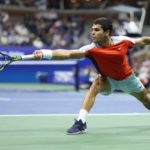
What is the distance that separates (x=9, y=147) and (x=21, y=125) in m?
1.74

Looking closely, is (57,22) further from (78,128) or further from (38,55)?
(38,55)

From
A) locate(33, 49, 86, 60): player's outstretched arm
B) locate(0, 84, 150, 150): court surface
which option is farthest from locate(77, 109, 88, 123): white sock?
locate(33, 49, 86, 60): player's outstretched arm

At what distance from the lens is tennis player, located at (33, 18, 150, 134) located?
664 centimetres

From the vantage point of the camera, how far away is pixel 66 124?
24.5 feet

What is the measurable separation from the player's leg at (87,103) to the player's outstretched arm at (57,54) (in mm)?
539

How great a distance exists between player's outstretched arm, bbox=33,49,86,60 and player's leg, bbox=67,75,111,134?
0.54m

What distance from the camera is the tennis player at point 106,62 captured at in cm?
664

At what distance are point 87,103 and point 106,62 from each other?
590 mm

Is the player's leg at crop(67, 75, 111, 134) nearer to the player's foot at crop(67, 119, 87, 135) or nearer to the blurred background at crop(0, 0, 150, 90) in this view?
the player's foot at crop(67, 119, 87, 135)

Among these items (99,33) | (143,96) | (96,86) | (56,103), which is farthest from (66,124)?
(56,103)

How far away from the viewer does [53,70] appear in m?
15.7

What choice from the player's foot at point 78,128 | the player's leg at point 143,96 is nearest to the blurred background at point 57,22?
the player's leg at point 143,96

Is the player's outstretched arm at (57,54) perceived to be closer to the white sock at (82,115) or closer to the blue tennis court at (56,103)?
the white sock at (82,115)

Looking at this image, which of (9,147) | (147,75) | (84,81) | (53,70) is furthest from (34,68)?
(9,147)
